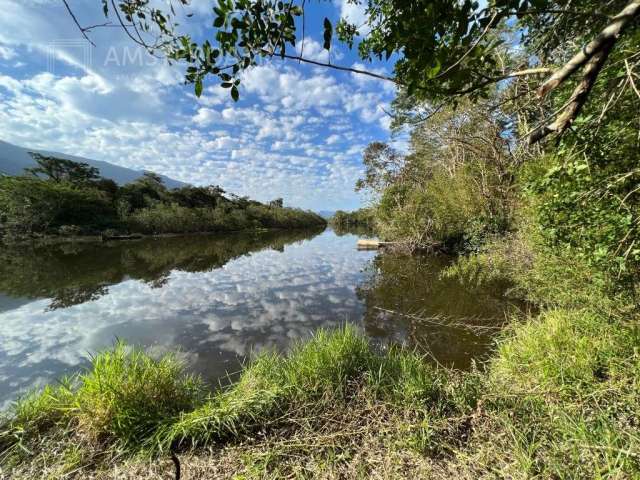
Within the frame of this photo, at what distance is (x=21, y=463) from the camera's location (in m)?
1.89

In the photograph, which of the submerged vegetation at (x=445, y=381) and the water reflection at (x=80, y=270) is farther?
the water reflection at (x=80, y=270)

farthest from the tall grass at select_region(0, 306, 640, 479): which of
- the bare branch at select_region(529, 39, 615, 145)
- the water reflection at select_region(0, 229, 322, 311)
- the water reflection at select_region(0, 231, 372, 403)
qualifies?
the water reflection at select_region(0, 229, 322, 311)

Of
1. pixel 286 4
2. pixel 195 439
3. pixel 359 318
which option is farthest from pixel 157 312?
pixel 286 4

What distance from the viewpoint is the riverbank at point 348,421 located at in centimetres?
172

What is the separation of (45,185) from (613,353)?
3734cm

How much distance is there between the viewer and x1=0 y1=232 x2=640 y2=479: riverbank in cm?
172

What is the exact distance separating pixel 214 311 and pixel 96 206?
3063 cm

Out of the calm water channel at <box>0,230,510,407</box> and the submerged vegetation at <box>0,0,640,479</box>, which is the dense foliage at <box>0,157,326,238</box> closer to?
the calm water channel at <box>0,230,510,407</box>

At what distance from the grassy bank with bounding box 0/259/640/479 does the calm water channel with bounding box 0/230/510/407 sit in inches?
76.2

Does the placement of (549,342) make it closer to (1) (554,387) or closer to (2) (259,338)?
(1) (554,387)

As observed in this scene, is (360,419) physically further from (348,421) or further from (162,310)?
(162,310)

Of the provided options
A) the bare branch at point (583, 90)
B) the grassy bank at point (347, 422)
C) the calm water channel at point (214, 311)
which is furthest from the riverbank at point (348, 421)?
the calm water channel at point (214, 311)

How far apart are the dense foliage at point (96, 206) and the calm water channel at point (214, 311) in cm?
1545

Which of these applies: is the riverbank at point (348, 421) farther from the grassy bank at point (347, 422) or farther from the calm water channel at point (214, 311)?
the calm water channel at point (214, 311)
